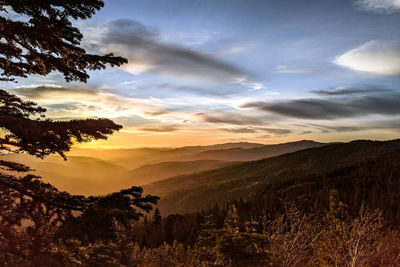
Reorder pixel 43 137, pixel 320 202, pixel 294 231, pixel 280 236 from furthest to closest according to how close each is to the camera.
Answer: pixel 320 202 < pixel 294 231 < pixel 280 236 < pixel 43 137

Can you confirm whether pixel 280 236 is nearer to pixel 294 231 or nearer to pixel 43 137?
pixel 294 231

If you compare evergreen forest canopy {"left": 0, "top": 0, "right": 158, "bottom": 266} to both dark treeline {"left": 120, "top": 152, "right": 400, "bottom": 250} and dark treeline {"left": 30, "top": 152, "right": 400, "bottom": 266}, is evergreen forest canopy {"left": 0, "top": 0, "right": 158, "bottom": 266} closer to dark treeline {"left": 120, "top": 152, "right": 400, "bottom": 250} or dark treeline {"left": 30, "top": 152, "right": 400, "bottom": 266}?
dark treeline {"left": 30, "top": 152, "right": 400, "bottom": 266}

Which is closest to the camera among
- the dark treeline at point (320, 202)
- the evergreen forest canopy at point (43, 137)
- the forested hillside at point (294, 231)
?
the evergreen forest canopy at point (43, 137)

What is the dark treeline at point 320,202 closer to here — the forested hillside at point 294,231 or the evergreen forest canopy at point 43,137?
the forested hillside at point 294,231

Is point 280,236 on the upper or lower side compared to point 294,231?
upper

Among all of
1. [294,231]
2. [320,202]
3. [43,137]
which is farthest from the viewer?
[320,202]

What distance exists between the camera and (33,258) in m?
6.18

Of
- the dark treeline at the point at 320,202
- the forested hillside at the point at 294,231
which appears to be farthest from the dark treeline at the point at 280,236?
the dark treeline at the point at 320,202

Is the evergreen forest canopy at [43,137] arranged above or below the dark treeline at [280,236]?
above

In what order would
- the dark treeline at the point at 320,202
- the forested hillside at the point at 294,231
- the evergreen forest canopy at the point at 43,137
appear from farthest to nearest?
the dark treeline at the point at 320,202
the forested hillside at the point at 294,231
the evergreen forest canopy at the point at 43,137

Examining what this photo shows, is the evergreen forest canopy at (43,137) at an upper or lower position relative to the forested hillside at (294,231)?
upper

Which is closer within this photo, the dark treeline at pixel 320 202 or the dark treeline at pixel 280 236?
the dark treeline at pixel 280 236

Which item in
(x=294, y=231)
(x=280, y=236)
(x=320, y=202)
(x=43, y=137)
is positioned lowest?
(x=320, y=202)

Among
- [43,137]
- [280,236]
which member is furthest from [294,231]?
[43,137]
